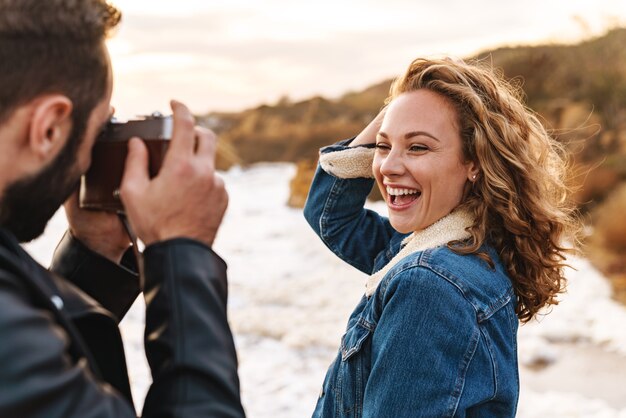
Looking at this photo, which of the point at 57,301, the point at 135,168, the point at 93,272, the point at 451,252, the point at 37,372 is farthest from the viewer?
the point at 451,252

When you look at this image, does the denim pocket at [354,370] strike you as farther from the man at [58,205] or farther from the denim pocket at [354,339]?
the man at [58,205]

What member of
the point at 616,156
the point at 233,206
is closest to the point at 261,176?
the point at 233,206

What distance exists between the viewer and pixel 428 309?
1.70 meters

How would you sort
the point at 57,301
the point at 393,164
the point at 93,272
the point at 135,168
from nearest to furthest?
the point at 57,301 → the point at 135,168 → the point at 93,272 → the point at 393,164

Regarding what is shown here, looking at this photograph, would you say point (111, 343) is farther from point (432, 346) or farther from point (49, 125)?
point (432, 346)

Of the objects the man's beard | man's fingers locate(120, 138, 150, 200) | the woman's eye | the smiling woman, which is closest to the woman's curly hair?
the smiling woman

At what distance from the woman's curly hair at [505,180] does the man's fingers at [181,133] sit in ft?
3.04

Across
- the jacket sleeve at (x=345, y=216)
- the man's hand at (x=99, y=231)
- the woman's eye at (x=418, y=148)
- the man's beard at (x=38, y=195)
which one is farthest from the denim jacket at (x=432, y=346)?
the man's beard at (x=38, y=195)

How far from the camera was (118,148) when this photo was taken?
4.01ft

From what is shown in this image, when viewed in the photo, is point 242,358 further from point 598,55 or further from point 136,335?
point 598,55

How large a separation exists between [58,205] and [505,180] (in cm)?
126

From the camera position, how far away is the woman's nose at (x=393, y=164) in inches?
80.1

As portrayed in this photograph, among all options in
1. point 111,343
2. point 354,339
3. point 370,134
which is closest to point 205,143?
point 111,343

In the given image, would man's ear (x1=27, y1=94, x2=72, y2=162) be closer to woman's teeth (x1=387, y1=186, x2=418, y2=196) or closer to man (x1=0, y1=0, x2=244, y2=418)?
man (x1=0, y1=0, x2=244, y2=418)
